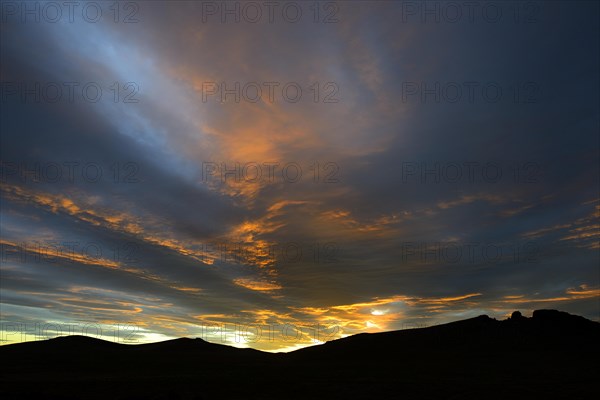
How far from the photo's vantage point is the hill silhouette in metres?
44.4

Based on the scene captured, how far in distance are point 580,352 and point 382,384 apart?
76893 mm

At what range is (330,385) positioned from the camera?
161 ft

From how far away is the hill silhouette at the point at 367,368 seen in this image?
44.4 m

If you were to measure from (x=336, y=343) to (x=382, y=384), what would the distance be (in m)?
87.2

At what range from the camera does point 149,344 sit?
15100cm

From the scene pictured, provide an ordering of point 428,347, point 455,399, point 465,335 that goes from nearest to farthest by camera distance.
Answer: point 455,399 < point 428,347 < point 465,335

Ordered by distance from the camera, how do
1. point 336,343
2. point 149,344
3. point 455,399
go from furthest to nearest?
point 149,344 → point 336,343 → point 455,399

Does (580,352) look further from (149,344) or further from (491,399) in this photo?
(149,344)

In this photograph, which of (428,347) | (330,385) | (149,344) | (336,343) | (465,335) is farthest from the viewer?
(149,344)

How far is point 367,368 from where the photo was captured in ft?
237

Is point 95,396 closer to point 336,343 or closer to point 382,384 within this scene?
point 382,384

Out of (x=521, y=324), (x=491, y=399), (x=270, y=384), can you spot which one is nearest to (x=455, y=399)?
(x=491, y=399)

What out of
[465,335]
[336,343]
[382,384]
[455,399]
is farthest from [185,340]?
[455,399]

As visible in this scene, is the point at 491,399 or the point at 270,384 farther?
the point at 270,384
